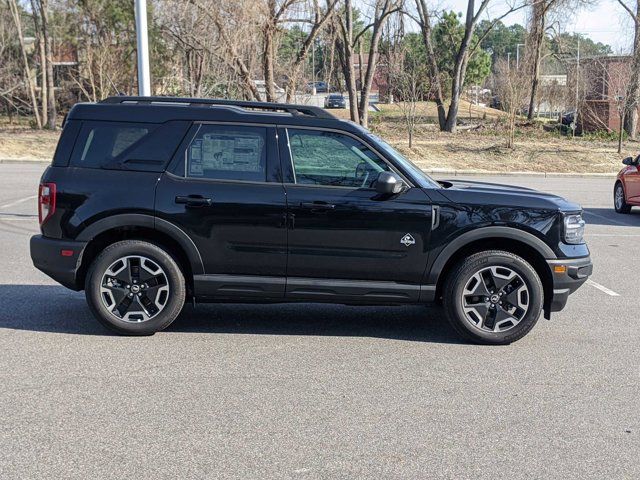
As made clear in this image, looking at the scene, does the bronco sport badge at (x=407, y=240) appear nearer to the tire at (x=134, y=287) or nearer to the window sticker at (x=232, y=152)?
the window sticker at (x=232, y=152)

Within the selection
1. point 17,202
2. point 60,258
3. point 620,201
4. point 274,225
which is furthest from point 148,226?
point 620,201

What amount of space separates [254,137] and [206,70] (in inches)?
985

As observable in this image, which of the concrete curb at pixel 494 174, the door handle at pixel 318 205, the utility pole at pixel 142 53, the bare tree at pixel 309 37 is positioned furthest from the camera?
the bare tree at pixel 309 37

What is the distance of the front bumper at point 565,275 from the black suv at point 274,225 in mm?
11

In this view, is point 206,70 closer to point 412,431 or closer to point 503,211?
point 503,211

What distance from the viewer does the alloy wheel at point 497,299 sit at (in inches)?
Answer: 252

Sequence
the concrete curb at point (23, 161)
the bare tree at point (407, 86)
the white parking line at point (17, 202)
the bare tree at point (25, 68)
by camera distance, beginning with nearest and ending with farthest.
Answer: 1. the white parking line at point (17, 202)
2. the concrete curb at point (23, 161)
3. the bare tree at point (407, 86)
4. the bare tree at point (25, 68)

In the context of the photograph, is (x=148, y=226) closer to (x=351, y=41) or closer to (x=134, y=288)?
(x=134, y=288)

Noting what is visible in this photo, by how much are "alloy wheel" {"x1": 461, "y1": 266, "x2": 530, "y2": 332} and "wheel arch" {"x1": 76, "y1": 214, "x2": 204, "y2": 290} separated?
7.26ft

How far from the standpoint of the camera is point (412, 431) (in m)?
4.59

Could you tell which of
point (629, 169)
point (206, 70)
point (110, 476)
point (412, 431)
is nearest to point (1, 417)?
point (110, 476)

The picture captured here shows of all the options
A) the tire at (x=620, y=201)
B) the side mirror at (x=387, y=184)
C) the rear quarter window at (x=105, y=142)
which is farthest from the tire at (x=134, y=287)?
the tire at (x=620, y=201)

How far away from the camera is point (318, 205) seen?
248 inches

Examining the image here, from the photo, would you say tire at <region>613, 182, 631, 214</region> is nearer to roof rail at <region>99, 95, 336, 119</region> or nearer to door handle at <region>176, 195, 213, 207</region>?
roof rail at <region>99, 95, 336, 119</region>
